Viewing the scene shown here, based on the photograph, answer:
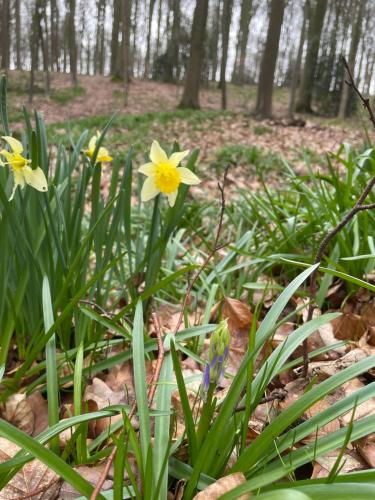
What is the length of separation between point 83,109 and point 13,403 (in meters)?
15.0

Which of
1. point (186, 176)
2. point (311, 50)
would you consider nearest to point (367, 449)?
point (186, 176)

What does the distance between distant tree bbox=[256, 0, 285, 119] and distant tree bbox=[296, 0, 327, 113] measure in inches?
142

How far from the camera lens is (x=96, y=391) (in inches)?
51.3

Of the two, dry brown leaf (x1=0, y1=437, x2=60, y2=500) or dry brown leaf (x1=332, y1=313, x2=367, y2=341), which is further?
dry brown leaf (x1=332, y1=313, x2=367, y2=341)

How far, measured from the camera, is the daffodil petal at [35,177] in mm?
1174

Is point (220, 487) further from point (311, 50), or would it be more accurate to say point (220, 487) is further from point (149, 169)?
point (311, 50)

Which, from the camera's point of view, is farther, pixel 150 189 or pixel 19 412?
pixel 150 189

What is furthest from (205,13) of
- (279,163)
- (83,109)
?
(279,163)

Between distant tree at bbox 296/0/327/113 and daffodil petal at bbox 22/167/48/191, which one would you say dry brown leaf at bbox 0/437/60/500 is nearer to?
daffodil petal at bbox 22/167/48/191

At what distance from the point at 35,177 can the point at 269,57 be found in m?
11.7

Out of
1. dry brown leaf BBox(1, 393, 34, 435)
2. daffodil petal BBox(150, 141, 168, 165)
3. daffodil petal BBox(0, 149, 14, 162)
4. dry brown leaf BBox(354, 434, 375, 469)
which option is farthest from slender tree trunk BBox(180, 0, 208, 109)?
dry brown leaf BBox(354, 434, 375, 469)

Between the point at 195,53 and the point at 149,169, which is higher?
the point at 195,53

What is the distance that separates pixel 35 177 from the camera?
46.4 inches

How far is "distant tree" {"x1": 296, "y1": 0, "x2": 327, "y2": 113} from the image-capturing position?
14250 mm
